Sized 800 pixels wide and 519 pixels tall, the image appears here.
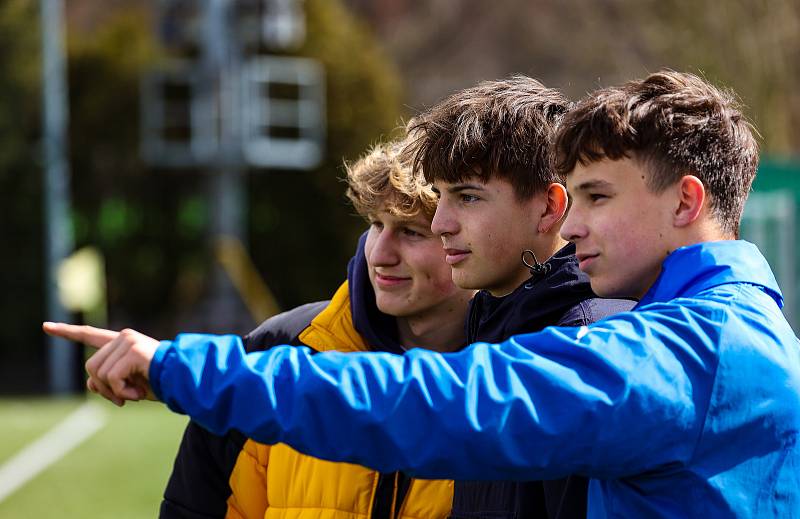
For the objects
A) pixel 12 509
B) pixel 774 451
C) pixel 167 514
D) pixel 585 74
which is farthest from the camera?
pixel 585 74

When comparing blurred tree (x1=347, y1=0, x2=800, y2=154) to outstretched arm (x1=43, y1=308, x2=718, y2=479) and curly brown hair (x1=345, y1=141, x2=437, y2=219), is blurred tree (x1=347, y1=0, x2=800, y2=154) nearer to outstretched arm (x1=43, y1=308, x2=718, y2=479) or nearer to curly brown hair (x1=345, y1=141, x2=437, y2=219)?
curly brown hair (x1=345, y1=141, x2=437, y2=219)

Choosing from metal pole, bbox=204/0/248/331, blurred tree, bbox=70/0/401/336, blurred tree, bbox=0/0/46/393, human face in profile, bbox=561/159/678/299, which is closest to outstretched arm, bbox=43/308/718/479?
human face in profile, bbox=561/159/678/299

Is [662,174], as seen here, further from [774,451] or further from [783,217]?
[783,217]

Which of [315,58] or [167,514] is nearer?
[167,514]

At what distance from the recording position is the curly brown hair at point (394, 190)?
3.40 metres

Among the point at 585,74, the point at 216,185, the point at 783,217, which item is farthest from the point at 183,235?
the point at 783,217

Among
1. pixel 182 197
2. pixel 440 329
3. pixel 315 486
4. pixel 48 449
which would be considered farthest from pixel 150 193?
pixel 315 486

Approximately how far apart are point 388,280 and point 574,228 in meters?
1.18

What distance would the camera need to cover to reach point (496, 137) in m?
2.87

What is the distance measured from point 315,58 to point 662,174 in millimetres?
27489

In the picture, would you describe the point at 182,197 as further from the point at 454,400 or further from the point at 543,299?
the point at 454,400

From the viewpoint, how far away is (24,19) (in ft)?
85.3

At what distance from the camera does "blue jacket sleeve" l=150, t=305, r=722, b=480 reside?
195 centimetres

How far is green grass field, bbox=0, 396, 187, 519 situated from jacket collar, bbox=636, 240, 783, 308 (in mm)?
7701
